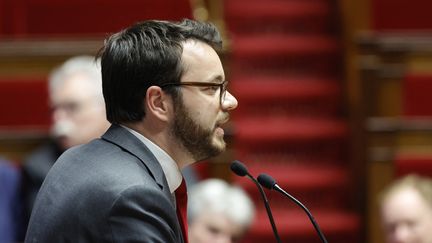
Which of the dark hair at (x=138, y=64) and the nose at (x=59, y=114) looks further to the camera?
the nose at (x=59, y=114)

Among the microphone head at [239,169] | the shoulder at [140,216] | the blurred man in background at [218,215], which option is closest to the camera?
the shoulder at [140,216]

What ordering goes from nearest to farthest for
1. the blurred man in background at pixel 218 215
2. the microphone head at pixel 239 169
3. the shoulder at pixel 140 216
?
the shoulder at pixel 140 216 < the microphone head at pixel 239 169 < the blurred man in background at pixel 218 215

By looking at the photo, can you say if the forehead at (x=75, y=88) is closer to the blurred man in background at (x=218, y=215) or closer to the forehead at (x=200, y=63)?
the blurred man in background at (x=218, y=215)

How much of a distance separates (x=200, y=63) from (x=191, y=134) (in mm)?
44

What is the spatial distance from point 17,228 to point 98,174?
26.5 inches

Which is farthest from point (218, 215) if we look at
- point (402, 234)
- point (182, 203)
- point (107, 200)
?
point (107, 200)

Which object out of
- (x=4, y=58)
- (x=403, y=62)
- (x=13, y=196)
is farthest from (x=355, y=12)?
(x=13, y=196)

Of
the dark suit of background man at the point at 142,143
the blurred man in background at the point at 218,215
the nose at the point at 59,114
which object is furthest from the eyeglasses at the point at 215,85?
the nose at the point at 59,114

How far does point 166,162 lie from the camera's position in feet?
1.99

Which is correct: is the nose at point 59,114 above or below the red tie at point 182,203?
below

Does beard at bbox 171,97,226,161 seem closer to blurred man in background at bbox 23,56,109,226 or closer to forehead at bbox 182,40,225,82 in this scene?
forehead at bbox 182,40,225,82

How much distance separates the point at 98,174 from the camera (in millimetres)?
550

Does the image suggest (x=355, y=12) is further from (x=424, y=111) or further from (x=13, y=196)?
(x=13, y=196)

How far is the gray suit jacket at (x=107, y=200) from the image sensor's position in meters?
0.53
